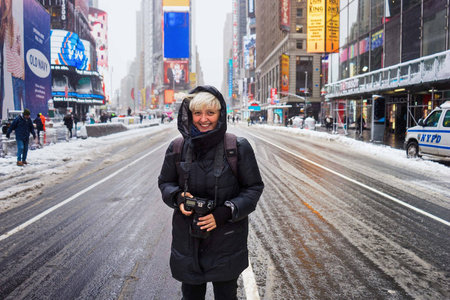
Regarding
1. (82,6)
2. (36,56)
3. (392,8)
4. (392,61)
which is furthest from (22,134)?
(82,6)

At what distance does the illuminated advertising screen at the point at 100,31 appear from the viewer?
13884 centimetres

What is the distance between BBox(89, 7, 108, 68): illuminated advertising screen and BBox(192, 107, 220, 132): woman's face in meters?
147

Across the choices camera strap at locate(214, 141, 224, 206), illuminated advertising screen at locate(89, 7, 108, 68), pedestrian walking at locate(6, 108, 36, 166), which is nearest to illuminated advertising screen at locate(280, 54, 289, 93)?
pedestrian walking at locate(6, 108, 36, 166)

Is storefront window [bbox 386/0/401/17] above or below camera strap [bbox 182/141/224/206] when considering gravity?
above

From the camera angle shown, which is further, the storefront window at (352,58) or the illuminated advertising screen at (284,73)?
the illuminated advertising screen at (284,73)

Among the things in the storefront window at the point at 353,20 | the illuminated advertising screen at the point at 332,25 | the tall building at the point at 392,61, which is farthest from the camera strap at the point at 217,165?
the illuminated advertising screen at the point at 332,25

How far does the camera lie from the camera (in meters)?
2.28

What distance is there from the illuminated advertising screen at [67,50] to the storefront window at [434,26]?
64956 mm

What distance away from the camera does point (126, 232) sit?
18.2 ft

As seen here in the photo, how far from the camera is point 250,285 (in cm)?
377

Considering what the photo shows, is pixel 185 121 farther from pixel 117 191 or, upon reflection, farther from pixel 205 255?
pixel 117 191

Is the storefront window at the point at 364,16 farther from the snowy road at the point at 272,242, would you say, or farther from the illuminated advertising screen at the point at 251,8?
the illuminated advertising screen at the point at 251,8

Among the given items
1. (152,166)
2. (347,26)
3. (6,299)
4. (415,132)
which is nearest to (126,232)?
(6,299)

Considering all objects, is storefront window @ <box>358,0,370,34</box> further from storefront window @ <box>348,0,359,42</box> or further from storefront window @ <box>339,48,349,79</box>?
storefront window @ <box>339,48,349,79</box>
